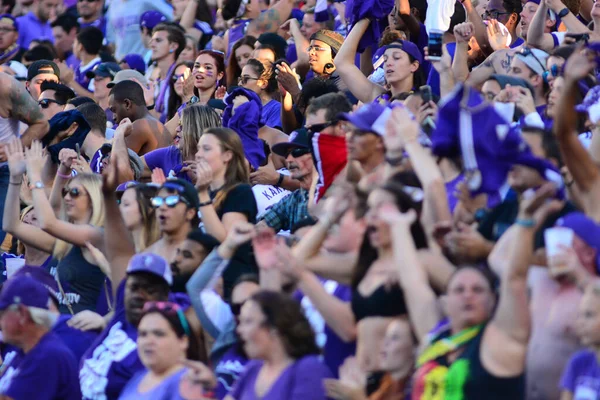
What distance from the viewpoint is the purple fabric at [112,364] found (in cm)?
700

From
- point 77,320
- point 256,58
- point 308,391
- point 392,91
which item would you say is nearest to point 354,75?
point 392,91

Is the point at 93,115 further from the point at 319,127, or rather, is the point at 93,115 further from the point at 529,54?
the point at 529,54

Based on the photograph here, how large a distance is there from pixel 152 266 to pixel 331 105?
181 centimetres

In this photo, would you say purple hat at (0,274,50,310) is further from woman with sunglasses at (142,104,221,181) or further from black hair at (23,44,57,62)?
black hair at (23,44,57,62)

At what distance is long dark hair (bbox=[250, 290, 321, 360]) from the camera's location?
224 inches

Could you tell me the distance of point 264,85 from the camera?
431 inches

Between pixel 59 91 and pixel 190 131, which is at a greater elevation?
pixel 190 131

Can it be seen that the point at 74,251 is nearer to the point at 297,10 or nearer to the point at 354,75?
the point at 354,75

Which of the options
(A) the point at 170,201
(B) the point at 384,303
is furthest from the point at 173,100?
(B) the point at 384,303

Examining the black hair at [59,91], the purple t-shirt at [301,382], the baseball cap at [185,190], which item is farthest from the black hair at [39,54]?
the purple t-shirt at [301,382]

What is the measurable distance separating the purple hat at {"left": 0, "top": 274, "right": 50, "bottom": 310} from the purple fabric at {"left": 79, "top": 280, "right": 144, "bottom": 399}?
405mm

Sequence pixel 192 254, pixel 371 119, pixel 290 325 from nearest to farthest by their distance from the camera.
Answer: pixel 290 325 < pixel 371 119 < pixel 192 254

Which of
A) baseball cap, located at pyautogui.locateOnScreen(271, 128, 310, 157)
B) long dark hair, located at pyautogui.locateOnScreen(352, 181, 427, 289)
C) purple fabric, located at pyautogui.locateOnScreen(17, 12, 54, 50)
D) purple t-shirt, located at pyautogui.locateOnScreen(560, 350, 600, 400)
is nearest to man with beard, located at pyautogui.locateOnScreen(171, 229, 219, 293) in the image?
baseball cap, located at pyautogui.locateOnScreen(271, 128, 310, 157)

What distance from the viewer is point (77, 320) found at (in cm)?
759
